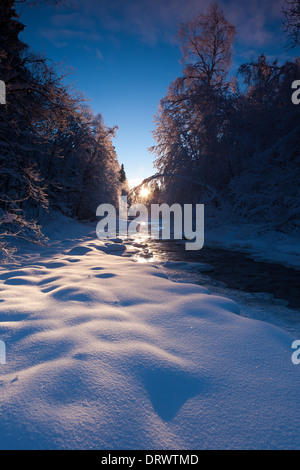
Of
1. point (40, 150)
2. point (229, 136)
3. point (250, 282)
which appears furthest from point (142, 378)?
point (229, 136)

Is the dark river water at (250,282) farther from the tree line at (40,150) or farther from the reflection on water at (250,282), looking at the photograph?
the tree line at (40,150)

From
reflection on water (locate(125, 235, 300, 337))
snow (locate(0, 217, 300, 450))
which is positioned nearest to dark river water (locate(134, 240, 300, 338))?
reflection on water (locate(125, 235, 300, 337))

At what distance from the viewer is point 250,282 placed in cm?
485

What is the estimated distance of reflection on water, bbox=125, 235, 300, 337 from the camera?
3178 mm

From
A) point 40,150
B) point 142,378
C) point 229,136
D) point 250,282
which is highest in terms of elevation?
point 229,136

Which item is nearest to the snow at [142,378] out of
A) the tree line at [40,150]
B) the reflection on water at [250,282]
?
the reflection on water at [250,282]

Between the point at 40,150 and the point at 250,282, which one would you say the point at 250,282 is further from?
the point at 40,150

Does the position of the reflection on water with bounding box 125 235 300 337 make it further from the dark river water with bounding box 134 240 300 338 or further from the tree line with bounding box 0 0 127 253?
the tree line with bounding box 0 0 127 253

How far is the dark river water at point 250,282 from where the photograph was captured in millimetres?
3182

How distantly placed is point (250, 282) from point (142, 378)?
4.35m

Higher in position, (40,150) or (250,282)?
(40,150)

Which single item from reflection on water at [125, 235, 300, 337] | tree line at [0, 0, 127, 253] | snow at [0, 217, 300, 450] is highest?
tree line at [0, 0, 127, 253]

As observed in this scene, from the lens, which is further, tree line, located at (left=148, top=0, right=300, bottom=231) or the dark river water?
tree line, located at (left=148, top=0, right=300, bottom=231)

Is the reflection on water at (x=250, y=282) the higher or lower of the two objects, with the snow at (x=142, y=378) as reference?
lower
